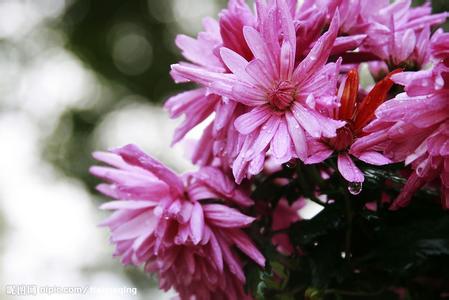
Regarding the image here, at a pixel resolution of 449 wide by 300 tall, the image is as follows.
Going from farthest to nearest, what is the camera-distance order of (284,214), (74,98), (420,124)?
(74,98) → (284,214) → (420,124)

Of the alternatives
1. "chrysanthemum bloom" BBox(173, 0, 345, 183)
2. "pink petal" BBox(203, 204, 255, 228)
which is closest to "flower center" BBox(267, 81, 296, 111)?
"chrysanthemum bloom" BBox(173, 0, 345, 183)

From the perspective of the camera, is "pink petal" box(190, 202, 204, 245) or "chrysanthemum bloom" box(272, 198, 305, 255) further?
"chrysanthemum bloom" box(272, 198, 305, 255)

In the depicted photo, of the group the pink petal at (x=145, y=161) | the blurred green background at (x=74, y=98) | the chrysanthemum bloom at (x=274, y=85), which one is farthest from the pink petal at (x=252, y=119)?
the blurred green background at (x=74, y=98)

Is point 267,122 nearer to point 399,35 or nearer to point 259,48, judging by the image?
point 259,48

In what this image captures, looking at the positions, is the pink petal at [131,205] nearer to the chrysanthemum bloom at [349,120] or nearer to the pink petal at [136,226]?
the pink petal at [136,226]

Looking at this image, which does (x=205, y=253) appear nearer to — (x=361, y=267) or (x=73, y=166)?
(x=361, y=267)

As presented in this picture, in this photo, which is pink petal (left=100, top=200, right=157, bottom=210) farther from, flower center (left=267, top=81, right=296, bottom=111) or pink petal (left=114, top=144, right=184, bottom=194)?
flower center (left=267, top=81, right=296, bottom=111)

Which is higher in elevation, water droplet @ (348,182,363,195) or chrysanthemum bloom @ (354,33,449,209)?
chrysanthemum bloom @ (354,33,449,209)

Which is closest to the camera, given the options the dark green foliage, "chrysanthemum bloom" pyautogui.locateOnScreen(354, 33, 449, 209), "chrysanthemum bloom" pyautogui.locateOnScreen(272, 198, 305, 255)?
"chrysanthemum bloom" pyautogui.locateOnScreen(354, 33, 449, 209)

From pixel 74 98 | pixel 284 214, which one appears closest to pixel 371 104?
pixel 284 214
